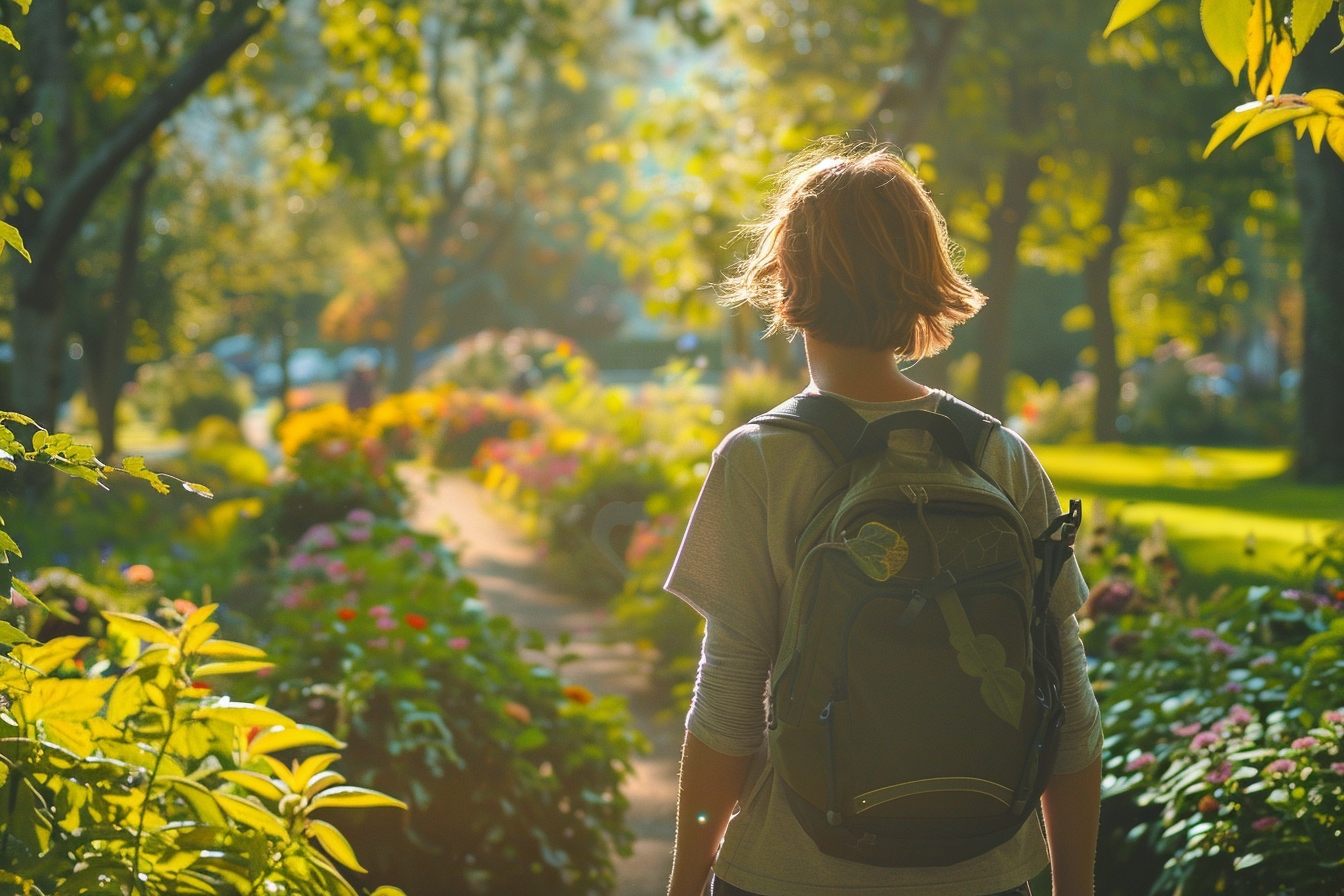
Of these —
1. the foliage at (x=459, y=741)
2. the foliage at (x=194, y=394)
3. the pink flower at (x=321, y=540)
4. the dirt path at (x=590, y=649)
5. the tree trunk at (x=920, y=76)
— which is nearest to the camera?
the foliage at (x=459, y=741)

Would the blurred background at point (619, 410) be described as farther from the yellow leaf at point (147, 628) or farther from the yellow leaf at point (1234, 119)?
the yellow leaf at point (147, 628)

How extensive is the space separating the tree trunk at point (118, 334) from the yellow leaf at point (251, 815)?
31.5ft

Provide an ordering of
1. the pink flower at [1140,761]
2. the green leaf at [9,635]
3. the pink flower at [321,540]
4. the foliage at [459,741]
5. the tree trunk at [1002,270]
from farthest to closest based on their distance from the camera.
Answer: the tree trunk at [1002,270] < the pink flower at [321,540] < the foliage at [459,741] < the pink flower at [1140,761] < the green leaf at [9,635]

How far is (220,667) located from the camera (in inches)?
77.2

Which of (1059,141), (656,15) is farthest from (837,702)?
(1059,141)

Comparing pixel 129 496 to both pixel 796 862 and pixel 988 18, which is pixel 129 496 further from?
pixel 988 18

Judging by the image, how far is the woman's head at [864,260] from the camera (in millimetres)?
1722

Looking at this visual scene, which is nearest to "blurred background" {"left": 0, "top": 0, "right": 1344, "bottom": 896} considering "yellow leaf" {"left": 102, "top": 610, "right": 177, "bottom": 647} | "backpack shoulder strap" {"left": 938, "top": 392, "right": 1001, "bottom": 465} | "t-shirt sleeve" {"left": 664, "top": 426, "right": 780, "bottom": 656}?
"yellow leaf" {"left": 102, "top": 610, "right": 177, "bottom": 647}

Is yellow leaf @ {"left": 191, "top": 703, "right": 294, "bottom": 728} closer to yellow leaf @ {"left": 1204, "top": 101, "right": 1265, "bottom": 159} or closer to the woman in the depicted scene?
the woman

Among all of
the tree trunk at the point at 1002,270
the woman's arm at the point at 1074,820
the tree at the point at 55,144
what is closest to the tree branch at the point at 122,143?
the tree at the point at 55,144

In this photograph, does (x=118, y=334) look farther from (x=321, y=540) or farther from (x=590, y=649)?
(x=321, y=540)

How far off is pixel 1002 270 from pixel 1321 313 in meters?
6.76

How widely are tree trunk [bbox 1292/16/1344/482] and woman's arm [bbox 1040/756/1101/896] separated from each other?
6.63 meters

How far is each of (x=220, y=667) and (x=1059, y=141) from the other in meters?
16.3
